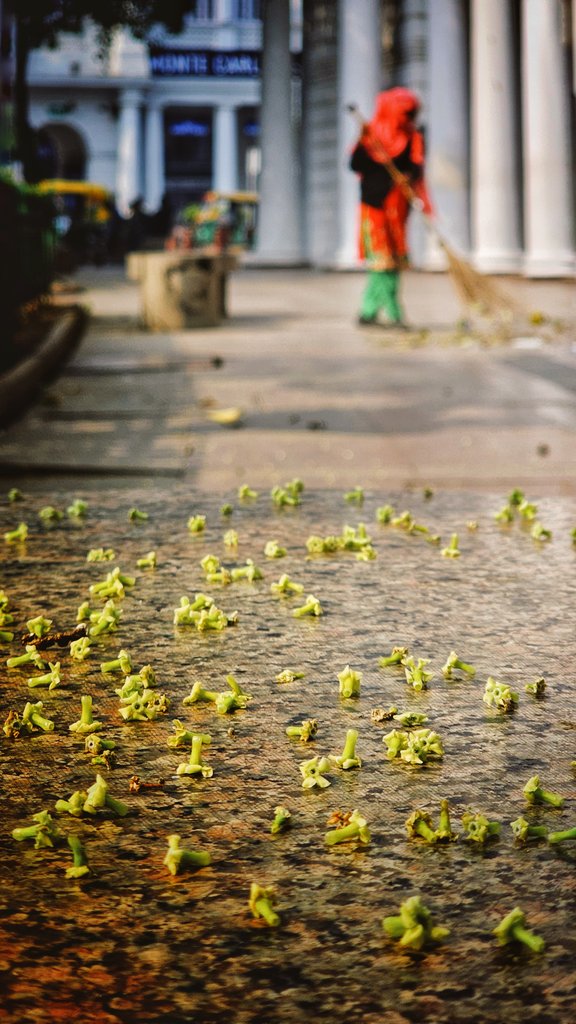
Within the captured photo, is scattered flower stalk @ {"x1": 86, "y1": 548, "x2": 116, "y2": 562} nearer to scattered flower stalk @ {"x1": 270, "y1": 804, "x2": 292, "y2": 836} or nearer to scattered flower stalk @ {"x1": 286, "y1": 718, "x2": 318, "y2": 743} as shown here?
scattered flower stalk @ {"x1": 286, "y1": 718, "x2": 318, "y2": 743}

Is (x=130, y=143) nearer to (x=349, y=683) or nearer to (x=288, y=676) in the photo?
(x=288, y=676)

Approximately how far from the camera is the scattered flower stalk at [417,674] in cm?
342

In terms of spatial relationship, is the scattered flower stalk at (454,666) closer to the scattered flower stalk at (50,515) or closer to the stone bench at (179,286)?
the scattered flower stalk at (50,515)

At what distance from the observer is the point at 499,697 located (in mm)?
3281

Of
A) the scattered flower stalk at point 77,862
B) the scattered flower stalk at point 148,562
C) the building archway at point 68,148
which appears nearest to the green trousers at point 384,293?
the scattered flower stalk at point 148,562

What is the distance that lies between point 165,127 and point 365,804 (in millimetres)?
63981

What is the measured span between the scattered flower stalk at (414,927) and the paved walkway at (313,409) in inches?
171

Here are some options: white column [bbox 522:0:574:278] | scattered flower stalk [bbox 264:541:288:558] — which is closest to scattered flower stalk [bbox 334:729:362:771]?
scattered flower stalk [bbox 264:541:288:558]

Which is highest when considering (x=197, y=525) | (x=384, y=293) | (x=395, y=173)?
(x=395, y=173)

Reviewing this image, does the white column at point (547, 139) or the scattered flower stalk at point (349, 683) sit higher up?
the white column at point (547, 139)

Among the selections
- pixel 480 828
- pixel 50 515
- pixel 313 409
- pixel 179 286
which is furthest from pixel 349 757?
pixel 179 286

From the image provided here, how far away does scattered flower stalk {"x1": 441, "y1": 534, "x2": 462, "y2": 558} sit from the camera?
4980 millimetres

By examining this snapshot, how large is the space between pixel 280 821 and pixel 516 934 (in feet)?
1.85

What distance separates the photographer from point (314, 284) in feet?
86.5
